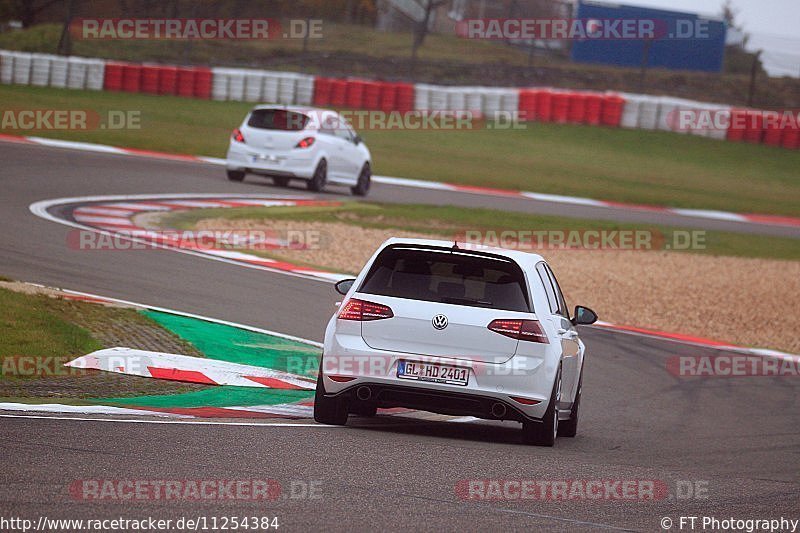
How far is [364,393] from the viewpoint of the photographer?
30.0 feet

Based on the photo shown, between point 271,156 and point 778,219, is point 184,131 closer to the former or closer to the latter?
point 271,156

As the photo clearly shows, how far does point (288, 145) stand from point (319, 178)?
43.4 inches

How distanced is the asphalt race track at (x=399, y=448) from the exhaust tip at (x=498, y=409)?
22cm

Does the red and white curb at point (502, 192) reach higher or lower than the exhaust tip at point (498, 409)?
lower

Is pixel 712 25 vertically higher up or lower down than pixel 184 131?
higher up

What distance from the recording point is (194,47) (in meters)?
52.6

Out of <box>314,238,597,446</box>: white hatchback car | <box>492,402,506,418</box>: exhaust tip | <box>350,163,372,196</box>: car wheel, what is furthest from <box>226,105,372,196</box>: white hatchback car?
<box>492,402,506,418</box>: exhaust tip

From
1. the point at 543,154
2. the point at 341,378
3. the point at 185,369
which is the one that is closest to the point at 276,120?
the point at 185,369

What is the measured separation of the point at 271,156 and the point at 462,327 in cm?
1740

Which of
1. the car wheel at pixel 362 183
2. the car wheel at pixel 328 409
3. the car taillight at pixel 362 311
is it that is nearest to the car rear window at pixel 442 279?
the car taillight at pixel 362 311

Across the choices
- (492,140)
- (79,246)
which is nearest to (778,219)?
(492,140)

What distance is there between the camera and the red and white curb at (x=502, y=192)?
1184 inches

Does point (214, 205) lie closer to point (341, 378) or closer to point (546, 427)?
point (341, 378)
